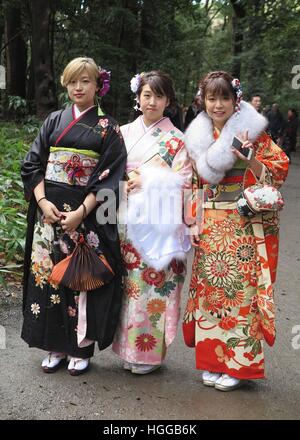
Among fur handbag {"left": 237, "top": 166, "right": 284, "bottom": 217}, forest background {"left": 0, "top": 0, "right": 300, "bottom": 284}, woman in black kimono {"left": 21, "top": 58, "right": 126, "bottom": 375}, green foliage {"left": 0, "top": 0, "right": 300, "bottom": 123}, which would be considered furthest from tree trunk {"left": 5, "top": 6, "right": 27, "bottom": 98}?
fur handbag {"left": 237, "top": 166, "right": 284, "bottom": 217}

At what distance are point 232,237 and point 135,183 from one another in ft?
2.10

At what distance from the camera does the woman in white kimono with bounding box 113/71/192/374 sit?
117 inches

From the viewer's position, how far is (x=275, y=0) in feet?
44.9

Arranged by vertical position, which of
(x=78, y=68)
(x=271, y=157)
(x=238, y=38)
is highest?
(x=238, y=38)

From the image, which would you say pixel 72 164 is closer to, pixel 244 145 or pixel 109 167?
pixel 109 167

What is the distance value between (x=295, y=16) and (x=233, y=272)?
43.4ft

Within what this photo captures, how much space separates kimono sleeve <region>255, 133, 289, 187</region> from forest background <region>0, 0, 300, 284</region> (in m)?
3.33

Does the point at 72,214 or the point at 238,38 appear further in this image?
the point at 238,38

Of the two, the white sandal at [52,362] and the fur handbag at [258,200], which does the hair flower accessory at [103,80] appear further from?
the white sandal at [52,362]

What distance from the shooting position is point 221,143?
2812 millimetres

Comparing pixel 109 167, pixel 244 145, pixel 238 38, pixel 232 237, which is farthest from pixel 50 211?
pixel 238 38

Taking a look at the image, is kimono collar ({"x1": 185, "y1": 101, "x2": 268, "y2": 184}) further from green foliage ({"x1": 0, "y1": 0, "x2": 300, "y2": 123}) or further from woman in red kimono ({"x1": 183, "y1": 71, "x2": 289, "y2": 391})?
green foliage ({"x1": 0, "y1": 0, "x2": 300, "y2": 123})

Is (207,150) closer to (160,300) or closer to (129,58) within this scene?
(160,300)
